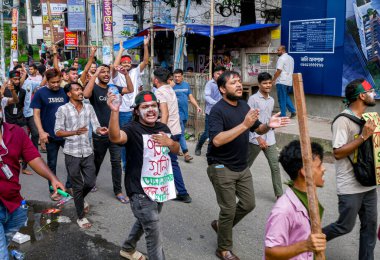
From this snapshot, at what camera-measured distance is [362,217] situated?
379cm

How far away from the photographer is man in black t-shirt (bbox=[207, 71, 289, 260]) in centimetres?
407

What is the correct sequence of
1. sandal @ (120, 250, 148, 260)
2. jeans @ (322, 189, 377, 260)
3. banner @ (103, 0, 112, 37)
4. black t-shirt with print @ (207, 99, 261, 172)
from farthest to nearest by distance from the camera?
1. banner @ (103, 0, 112, 37)
2. sandal @ (120, 250, 148, 260)
3. black t-shirt with print @ (207, 99, 261, 172)
4. jeans @ (322, 189, 377, 260)

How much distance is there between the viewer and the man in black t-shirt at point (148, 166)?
3.76 meters

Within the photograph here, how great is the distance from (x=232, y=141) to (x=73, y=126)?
2.27 m

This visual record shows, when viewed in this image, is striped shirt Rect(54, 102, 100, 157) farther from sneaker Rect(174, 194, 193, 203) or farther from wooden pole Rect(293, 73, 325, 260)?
wooden pole Rect(293, 73, 325, 260)

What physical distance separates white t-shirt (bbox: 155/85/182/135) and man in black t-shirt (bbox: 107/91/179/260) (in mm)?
2035

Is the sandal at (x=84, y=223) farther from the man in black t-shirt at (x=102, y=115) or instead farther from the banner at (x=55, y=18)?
the banner at (x=55, y=18)

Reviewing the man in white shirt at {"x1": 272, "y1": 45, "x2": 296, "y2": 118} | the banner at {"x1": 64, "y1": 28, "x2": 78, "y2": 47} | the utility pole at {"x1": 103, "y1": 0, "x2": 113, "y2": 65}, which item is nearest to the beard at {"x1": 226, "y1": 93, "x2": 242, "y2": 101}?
the man in white shirt at {"x1": 272, "y1": 45, "x2": 296, "y2": 118}

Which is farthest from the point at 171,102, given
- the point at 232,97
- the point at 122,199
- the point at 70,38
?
the point at 70,38

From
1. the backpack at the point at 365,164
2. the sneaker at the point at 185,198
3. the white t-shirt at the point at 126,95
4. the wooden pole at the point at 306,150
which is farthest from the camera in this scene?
the white t-shirt at the point at 126,95

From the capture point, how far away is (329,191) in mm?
6500

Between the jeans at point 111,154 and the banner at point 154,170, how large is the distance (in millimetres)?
2232

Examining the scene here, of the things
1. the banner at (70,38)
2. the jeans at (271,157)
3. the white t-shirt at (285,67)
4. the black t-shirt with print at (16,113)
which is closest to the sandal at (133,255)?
the jeans at (271,157)

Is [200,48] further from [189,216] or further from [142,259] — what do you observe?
[142,259]
